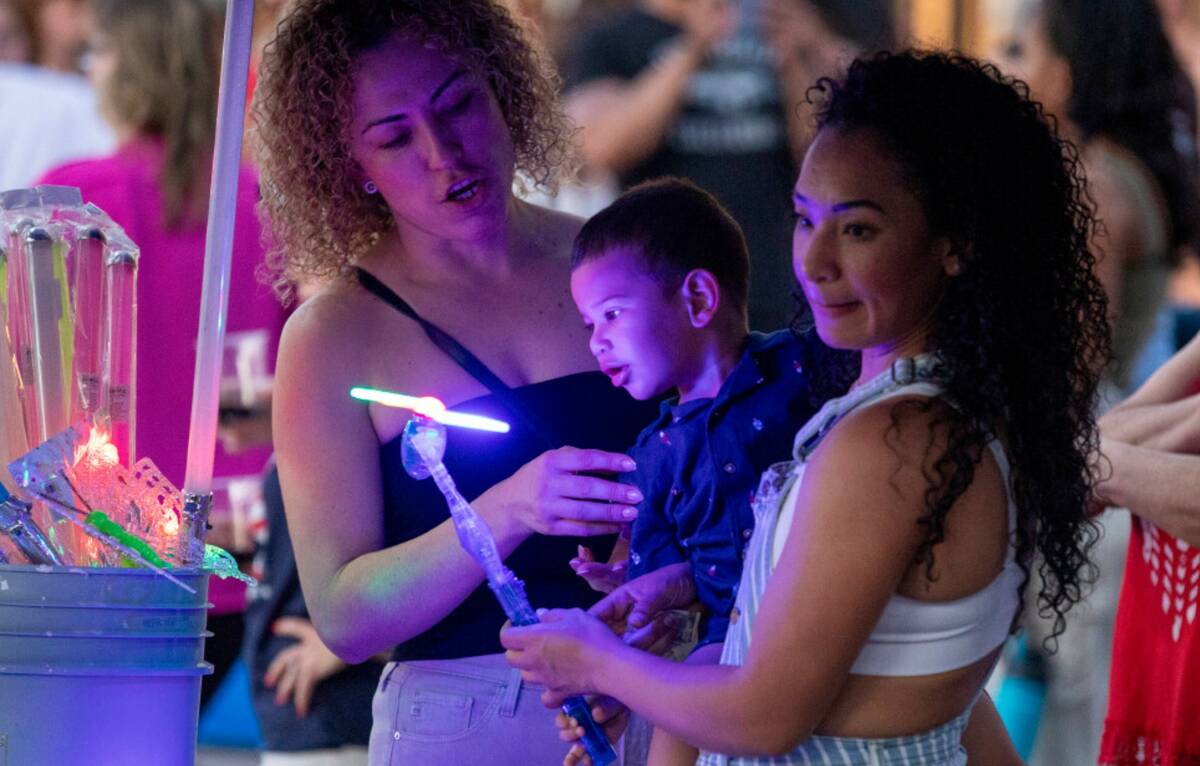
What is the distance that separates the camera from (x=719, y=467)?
6.03ft

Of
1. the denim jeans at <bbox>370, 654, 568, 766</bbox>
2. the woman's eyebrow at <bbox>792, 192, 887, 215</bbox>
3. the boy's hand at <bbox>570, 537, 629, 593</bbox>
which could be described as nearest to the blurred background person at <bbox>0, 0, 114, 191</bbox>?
the denim jeans at <bbox>370, 654, 568, 766</bbox>

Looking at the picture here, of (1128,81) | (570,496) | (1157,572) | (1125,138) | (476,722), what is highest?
(1128,81)

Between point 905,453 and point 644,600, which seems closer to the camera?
point 905,453

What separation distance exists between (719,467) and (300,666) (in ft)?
5.23

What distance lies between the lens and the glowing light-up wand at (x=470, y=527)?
5.62ft

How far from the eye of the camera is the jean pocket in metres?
2.02

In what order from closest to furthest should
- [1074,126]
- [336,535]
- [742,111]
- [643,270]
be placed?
[643,270]
[336,535]
[1074,126]
[742,111]

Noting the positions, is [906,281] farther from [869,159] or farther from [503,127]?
[503,127]

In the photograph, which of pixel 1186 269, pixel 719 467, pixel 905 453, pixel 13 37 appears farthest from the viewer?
pixel 13 37

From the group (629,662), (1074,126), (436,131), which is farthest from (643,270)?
(1074,126)

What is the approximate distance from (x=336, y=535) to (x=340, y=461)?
0.09m

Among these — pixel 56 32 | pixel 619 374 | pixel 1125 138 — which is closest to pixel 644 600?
pixel 619 374

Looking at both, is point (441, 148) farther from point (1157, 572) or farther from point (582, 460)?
point (1157, 572)

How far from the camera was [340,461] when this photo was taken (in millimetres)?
2018
